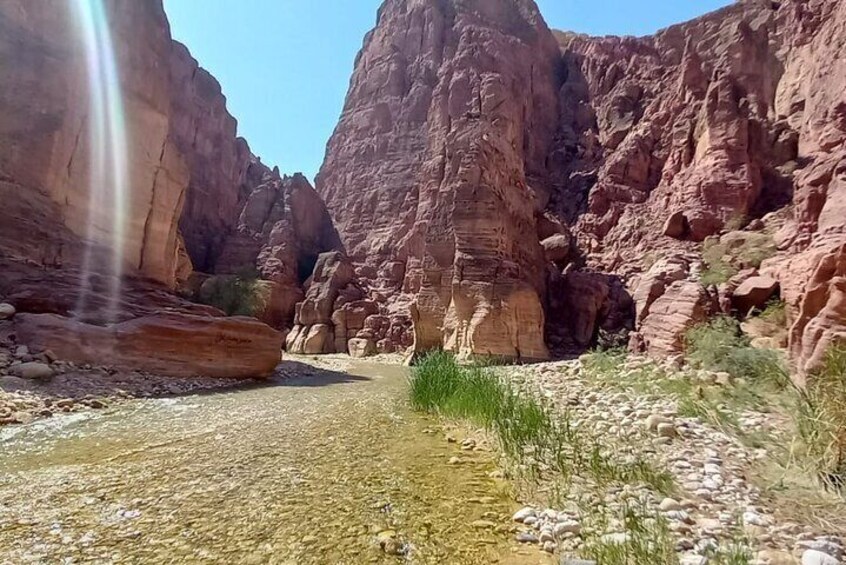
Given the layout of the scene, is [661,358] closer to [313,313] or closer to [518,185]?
[518,185]

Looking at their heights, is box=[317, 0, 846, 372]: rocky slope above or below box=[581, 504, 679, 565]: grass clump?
above

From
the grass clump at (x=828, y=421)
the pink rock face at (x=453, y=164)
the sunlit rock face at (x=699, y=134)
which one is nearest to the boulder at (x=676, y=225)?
the sunlit rock face at (x=699, y=134)

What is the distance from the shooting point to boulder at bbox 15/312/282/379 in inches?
351

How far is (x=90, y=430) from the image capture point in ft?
19.6

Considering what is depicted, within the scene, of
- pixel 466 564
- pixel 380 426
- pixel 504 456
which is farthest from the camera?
pixel 380 426

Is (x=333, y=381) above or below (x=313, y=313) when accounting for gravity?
below

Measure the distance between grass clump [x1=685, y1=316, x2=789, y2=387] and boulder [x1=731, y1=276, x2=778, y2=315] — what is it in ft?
7.16

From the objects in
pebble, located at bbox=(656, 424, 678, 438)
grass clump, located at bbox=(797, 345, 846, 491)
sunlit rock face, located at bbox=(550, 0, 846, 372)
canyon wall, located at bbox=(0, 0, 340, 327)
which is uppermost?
sunlit rock face, located at bbox=(550, 0, 846, 372)

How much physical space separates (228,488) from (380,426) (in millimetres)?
3269

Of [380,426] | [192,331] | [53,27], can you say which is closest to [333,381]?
[192,331]

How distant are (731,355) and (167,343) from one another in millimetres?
13168

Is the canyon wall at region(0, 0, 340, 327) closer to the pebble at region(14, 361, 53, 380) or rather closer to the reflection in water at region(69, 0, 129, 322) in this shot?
the reflection in water at region(69, 0, 129, 322)

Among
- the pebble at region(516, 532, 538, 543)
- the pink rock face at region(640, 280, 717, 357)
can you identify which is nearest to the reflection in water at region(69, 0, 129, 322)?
the pebble at region(516, 532, 538, 543)

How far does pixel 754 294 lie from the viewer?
12.4 metres
